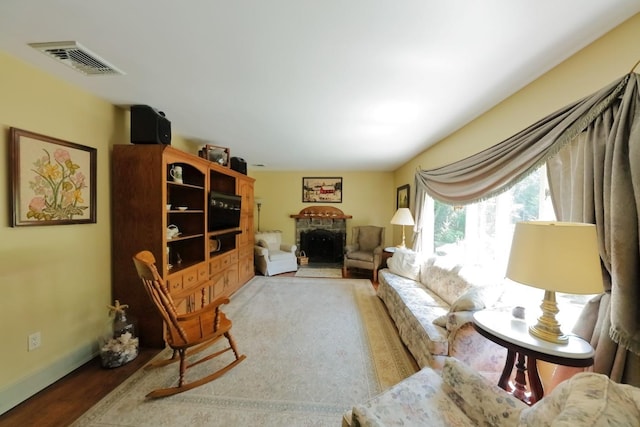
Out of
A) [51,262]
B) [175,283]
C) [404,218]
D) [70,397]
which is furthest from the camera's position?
[404,218]

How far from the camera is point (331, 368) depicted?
200 centimetres

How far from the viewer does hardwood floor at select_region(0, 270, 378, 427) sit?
4.90 feet

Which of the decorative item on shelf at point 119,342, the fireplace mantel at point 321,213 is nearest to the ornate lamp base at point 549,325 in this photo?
the decorative item on shelf at point 119,342

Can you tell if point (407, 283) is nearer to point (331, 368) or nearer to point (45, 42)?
point (331, 368)

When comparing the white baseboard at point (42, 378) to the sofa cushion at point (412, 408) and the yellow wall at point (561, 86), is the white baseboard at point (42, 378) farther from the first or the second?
the yellow wall at point (561, 86)

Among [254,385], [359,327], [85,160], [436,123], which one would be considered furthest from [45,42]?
[359,327]

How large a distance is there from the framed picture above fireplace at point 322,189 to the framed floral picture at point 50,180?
4087mm

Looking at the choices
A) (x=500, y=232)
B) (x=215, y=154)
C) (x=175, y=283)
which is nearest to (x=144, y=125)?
(x=215, y=154)

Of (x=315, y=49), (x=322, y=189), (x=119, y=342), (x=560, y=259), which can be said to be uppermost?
(x=315, y=49)

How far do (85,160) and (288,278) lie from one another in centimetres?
332

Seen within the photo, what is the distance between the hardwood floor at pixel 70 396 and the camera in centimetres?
149

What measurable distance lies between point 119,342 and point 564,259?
3.13m

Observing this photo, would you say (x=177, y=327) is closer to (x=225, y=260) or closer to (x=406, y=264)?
(x=225, y=260)

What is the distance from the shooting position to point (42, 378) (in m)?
1.73
